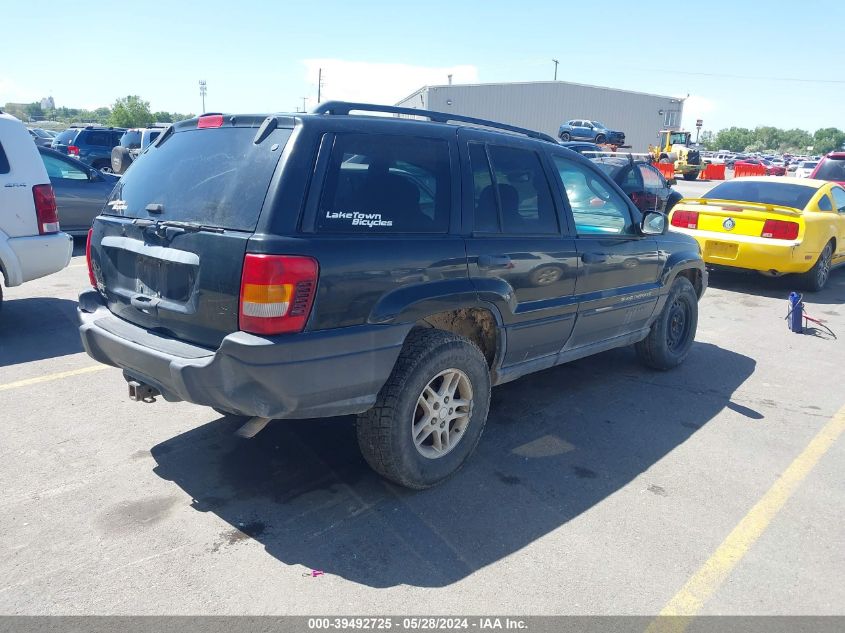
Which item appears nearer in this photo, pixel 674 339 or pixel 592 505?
pixel 592 505

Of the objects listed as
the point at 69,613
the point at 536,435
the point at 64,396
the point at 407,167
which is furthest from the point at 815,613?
the point at 64,396

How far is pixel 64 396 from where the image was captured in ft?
15.7

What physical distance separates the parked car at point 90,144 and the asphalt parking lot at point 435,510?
734 inches

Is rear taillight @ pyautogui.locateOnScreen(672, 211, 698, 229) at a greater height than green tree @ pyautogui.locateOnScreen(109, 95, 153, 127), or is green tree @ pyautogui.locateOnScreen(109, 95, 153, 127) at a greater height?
green tree @ pyautogui.locateOnScreen(109, 95, 153, 127)

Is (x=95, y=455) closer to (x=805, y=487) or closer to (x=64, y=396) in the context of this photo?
(x=64, y=396)

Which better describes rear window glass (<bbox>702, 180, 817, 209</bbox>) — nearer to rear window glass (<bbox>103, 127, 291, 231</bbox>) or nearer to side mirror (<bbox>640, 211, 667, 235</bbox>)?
side mirror (<bbox>640, 211, 667, 235</bbox>)

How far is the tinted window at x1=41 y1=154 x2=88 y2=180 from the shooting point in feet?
33.7

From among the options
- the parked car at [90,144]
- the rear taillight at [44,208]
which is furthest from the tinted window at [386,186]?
the parked car at [90,144]

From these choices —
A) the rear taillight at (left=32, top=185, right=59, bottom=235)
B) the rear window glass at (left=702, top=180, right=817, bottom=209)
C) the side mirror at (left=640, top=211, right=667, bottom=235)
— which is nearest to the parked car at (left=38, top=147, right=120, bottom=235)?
the rear taillight at (left=32, top=185, right=59, bottom=235)

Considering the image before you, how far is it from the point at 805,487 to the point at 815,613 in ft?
4.23

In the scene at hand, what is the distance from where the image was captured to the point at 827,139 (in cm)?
13100

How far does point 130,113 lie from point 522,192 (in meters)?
77.8

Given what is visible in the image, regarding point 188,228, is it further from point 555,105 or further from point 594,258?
point 555,105

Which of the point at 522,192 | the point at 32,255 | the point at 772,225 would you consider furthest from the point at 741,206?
the point at 32,255
